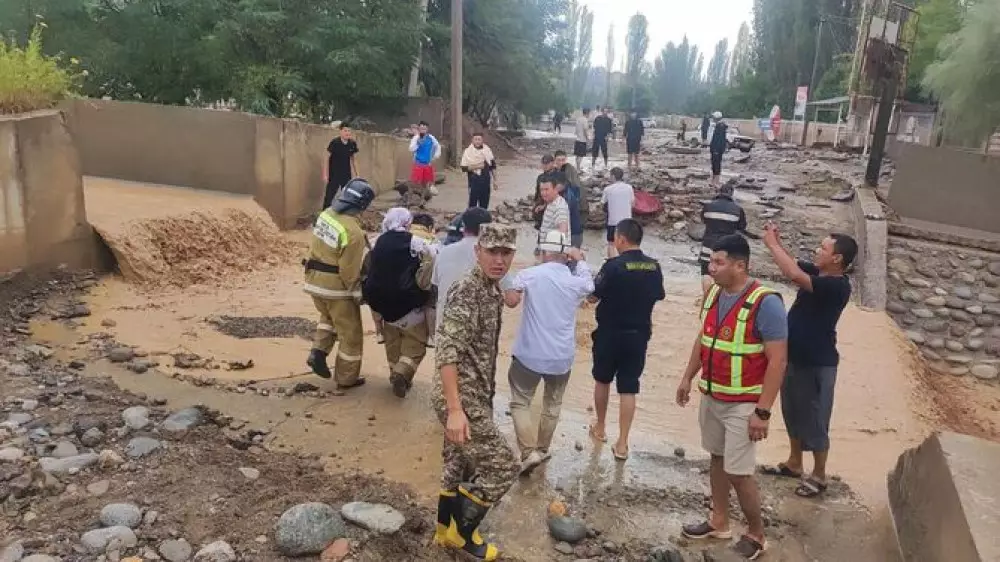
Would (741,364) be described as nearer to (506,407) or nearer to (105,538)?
(506,407)

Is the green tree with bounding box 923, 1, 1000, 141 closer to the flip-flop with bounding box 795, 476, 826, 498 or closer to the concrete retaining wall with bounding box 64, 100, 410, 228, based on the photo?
the concrete retaining wall with bounding box 64, 100, 410, 228

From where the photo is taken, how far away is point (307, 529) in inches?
143

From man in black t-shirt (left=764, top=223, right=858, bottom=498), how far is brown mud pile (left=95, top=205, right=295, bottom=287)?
22.6ft

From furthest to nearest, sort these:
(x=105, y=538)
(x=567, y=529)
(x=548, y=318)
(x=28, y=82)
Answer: (x=28, y=82) < (x=548, y=318) < (x=567, y=529) < (x=105, y=538)

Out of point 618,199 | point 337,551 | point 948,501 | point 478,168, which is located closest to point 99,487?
point 337,551

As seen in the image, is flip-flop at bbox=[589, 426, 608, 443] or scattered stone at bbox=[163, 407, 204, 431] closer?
scattered stone at bbox=[163, 407, 204, 431]

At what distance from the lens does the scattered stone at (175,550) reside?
11.3 feet

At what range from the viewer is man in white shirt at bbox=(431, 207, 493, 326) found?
487 cm

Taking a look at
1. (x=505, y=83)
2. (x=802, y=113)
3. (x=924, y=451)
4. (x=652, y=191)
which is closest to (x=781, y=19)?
(x=802, y=113)

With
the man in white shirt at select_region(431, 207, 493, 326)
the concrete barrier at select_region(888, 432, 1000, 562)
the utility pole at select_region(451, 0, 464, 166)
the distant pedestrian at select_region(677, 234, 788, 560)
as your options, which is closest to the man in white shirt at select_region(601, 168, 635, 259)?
the man in white shirt at select_region(431, 207, 493, 326)

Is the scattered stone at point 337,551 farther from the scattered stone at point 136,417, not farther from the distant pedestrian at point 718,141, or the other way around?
the distant pedestrian at point 718,141

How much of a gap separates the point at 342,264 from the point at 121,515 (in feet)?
7.89

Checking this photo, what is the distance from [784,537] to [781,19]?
5822 centimetres

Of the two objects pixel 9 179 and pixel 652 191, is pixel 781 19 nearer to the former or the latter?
pixel 652 191
